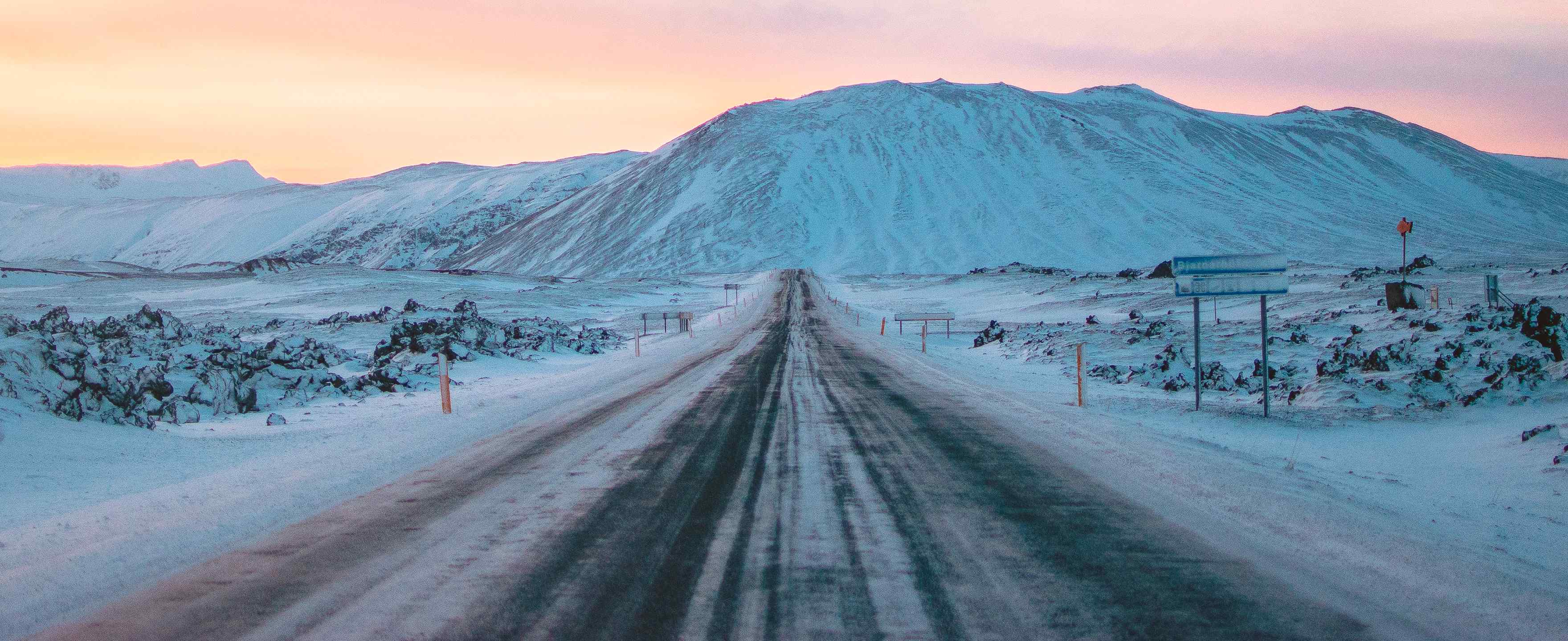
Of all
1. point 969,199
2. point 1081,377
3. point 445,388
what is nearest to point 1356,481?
point 1081,377

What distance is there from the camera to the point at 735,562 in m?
5.71

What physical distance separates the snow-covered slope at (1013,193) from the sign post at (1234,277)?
101m

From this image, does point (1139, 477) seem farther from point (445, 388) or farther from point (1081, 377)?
point (445, 388)

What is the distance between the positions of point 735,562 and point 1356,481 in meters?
6.53

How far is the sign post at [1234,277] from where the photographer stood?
11930mm

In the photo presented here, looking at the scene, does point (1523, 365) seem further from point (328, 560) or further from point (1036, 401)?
point (328, 560)

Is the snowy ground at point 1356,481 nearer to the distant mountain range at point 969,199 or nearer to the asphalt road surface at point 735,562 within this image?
the asphalt road surface at point 735,562

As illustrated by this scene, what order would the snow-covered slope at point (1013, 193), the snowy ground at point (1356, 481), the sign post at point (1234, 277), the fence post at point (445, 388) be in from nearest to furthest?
the snowy ground at point (1356, 481)
the sign post at point (1234, 277)
the fence post at point (445, 388)
the snow-covered slope at point (1013, 193)

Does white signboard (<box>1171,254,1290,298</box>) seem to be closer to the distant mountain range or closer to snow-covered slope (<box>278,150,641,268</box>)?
the distant mountain range

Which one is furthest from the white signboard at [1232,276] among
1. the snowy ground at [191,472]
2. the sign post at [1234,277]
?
the snowy ground at [191,472]

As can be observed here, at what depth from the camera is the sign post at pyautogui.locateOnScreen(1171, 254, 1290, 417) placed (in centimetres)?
1193

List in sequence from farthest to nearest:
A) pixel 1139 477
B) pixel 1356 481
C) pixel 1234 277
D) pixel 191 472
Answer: pixel 1234 277 → pixel 191 472 → pixel 1356 481 → pixel 1139 477

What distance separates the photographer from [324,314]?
2032 inches

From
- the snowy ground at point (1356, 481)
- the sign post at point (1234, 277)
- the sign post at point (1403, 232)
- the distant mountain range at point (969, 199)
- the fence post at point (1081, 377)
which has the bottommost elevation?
the snowy ground at point (1356, 481)
